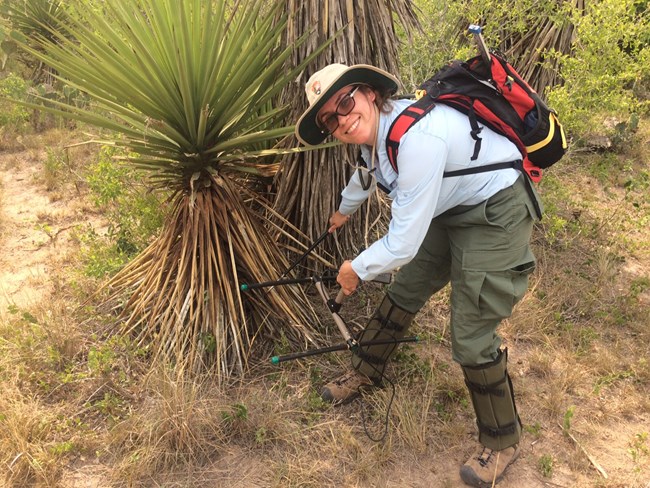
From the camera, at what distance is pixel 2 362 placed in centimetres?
269

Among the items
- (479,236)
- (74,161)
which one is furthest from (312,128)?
(74,161)

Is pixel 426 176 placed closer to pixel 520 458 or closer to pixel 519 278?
pixel 519 278

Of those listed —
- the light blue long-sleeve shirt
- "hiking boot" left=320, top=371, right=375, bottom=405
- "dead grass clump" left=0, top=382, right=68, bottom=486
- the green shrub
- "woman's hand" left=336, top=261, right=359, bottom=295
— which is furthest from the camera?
the green shrub

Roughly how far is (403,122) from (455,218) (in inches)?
19.4

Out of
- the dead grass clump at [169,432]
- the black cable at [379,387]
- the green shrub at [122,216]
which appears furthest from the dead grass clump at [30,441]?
the black cable at [379,387]

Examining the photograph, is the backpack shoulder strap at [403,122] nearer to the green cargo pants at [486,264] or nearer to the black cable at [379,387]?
the green cargo pants at [486,264]

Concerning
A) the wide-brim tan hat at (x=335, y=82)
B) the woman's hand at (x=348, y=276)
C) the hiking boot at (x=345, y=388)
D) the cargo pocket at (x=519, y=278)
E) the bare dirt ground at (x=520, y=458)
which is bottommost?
the bare dirt ground at (x=520, y=458)

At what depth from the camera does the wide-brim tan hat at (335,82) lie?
1.83 meters

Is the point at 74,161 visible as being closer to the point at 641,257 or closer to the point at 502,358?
the point at 502,358

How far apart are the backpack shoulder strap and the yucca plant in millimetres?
829

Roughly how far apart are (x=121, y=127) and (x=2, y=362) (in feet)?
4.45

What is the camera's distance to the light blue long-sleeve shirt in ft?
5.78

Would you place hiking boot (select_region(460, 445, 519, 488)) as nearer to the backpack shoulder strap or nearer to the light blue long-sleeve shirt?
the light blue long-sleeve shirt

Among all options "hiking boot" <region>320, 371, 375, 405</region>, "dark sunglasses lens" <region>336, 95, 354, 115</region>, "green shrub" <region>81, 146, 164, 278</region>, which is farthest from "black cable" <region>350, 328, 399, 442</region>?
"green shrub" <region>81, 146, 164, 278</region>
